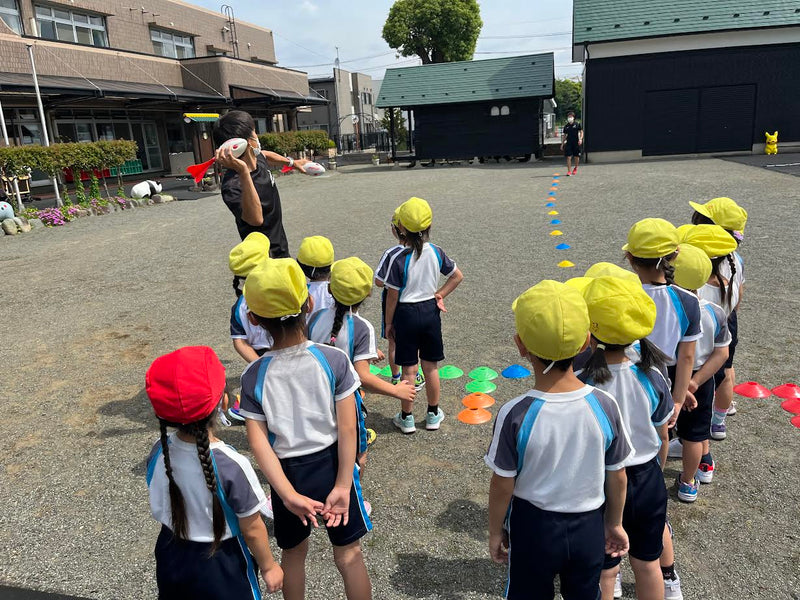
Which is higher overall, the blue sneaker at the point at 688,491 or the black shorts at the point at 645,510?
the black shorts at the point at 645,510

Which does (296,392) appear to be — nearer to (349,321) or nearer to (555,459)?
(349,321)

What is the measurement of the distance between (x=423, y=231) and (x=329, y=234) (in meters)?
7.45

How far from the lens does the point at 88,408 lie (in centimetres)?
456

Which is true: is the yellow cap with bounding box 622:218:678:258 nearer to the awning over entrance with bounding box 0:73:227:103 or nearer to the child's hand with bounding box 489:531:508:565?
the child's hand with bounding box 489:531:508:565

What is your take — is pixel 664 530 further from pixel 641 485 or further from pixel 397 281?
pixel 397 281

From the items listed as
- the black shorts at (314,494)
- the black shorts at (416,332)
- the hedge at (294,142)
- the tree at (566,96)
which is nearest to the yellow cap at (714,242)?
the black shorts at (416,332)

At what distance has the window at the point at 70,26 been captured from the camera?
23344 millimetres

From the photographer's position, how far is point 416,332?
3799mm

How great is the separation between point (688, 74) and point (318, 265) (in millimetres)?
23381

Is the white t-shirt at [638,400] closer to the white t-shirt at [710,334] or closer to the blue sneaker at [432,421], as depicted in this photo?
the white t-shirt at [710,334]

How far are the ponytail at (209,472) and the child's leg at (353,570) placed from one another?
1.97 feet

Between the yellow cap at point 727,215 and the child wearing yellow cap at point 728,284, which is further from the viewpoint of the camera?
the yellow cap at point 727,215

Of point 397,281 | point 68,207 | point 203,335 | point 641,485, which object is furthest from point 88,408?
point 68,207

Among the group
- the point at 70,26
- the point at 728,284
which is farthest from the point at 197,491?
the point at 70,26
